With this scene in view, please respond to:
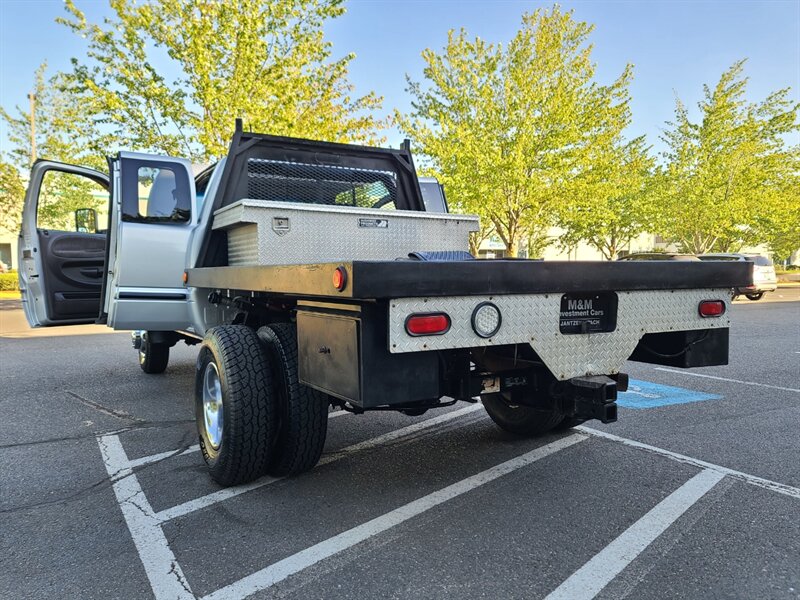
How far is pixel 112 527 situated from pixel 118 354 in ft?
20.9

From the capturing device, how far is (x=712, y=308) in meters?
3.25

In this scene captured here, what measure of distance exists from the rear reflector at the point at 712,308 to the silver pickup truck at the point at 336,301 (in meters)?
0.01

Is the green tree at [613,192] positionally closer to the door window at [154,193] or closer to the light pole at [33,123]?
the door window at [154,193]

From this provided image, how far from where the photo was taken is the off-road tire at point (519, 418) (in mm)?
4133

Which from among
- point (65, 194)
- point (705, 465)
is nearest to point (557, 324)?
point (705, 465)

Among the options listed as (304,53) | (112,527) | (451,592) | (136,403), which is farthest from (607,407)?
(304,53)

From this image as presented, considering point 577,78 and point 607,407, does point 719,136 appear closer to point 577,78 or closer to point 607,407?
point 577,78

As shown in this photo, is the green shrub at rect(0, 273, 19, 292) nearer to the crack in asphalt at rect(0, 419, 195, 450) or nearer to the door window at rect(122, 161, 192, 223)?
the door window at rect(122, 161, 192, 223)

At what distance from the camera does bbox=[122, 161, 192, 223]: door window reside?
195 inches

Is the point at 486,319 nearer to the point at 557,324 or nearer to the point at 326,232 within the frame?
the point at 557,324

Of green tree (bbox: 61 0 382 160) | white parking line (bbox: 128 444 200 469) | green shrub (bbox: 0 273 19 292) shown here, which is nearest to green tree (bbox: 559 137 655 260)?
green tree (bbox: 61 0 382 160)

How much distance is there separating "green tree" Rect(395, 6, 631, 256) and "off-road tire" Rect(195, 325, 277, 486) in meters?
16.1

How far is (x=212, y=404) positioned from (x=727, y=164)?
27566mm

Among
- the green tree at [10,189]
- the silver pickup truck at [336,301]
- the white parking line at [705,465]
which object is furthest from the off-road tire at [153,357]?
the green tree at [10,189]
